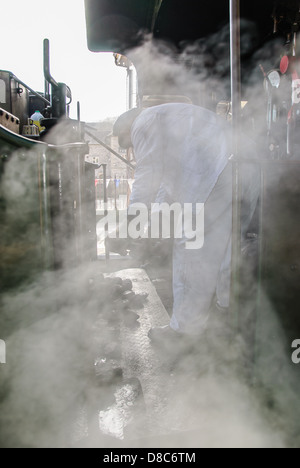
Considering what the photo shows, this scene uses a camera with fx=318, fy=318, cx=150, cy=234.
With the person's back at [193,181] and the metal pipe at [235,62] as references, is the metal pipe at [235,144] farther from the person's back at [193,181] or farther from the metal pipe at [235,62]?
the person's back at [193,181]

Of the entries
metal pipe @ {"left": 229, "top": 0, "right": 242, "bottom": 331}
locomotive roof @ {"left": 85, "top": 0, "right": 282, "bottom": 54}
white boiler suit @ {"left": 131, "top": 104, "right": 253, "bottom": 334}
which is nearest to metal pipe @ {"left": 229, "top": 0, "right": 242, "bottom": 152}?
metal pipe @ {"left": 229, "top": 0, "right": 242, "bottom": 331}

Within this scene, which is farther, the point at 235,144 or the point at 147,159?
the point at 147,159

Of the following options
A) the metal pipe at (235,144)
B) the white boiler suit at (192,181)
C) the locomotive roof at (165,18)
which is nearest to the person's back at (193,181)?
the white boiler suit at (192,181)

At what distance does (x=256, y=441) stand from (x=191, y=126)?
181 centimetres

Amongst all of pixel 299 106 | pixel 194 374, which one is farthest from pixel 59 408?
pixel 299 106

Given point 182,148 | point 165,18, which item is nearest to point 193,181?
point 182,148

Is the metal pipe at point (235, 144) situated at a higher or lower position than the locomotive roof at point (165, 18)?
lower

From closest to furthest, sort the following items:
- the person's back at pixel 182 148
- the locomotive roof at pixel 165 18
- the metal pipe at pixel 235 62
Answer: the metal pipe at pixel 235 62
the person's back at pixel 182 148
the locomotive roof at pixel 165 18

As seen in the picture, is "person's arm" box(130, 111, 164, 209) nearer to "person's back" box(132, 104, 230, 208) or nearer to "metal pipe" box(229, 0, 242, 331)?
"person's back" box(132, 104, 230, 208)

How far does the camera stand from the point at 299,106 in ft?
7.51

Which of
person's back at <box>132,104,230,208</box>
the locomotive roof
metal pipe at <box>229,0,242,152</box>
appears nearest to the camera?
metal pipe at <box>229,0,242,152</box>

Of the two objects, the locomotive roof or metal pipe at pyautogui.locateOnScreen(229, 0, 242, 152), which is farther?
the locomotive roof

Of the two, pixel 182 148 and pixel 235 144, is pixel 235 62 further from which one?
pixel 182 148
